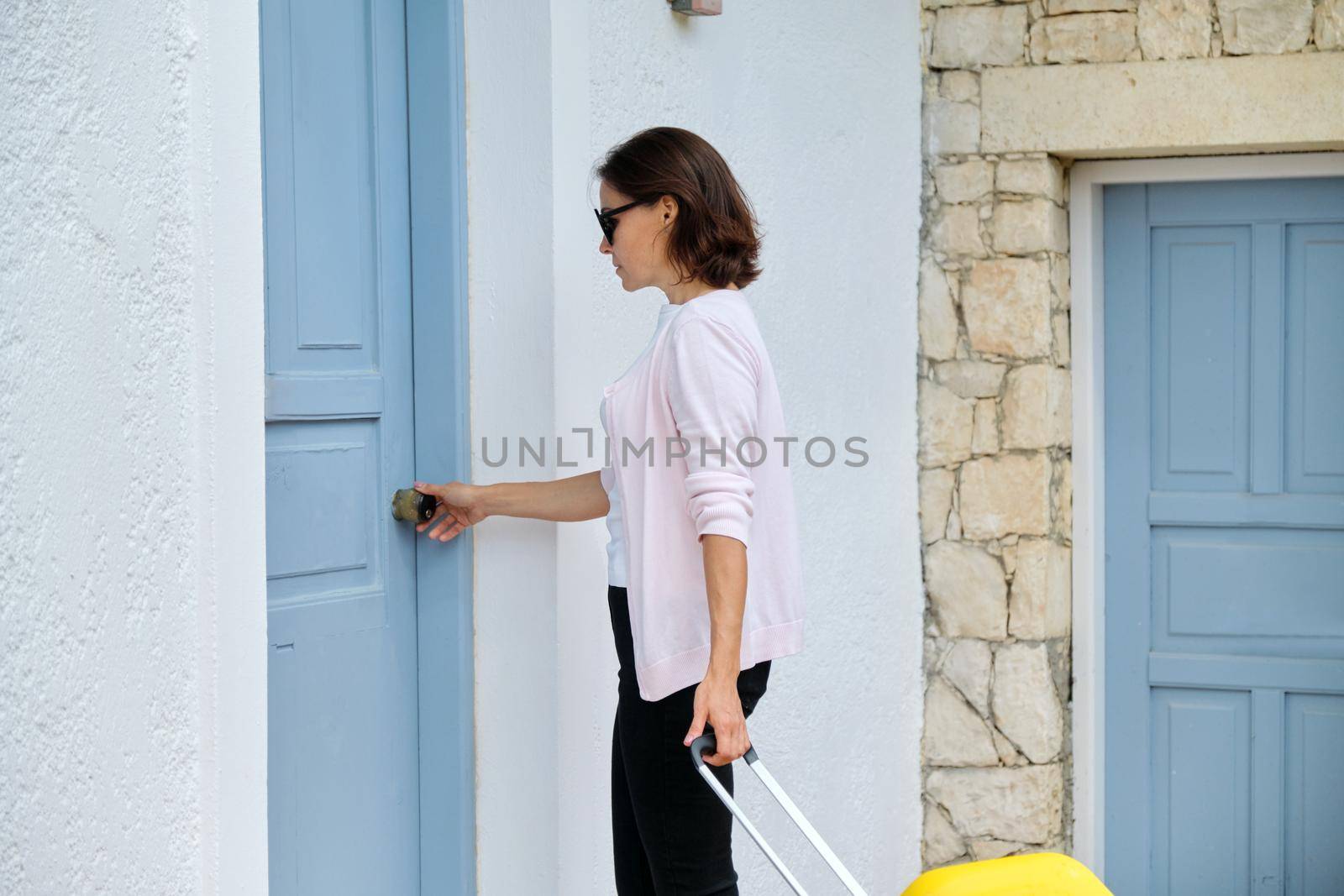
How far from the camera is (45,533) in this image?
229 cm

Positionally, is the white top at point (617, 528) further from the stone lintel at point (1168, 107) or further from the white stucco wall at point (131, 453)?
the stone lintel at point (1168, 107)

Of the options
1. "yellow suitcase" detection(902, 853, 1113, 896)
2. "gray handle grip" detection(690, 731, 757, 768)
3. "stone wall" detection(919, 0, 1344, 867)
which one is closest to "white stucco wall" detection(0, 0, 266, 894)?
"gray handle grip" detection(690, 731, 757, 768)

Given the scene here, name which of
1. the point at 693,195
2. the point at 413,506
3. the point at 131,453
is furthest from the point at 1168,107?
the point at 131,453

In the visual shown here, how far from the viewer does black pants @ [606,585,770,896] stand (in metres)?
2.36

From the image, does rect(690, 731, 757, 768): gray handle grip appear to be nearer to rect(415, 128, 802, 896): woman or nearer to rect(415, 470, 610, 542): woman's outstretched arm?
rect(415, 128, 802, 896): woman

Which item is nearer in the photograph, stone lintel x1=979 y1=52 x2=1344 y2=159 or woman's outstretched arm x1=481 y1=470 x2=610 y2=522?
woman's outstretched arm x1=481 y1=470 x2=610 y2=522

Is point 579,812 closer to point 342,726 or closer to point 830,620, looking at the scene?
point 342,726

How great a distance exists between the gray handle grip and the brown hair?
0.78 m

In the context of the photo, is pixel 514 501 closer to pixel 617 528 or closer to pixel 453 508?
pixel 453 508

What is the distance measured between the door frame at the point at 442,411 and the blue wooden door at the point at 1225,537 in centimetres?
260

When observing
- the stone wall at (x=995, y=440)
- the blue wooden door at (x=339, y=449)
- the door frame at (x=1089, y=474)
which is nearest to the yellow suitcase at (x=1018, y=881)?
the blue wooden door at (x=339, y=449)

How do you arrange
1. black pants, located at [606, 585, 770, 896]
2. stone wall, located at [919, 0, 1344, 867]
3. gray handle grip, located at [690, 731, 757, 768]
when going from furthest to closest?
stone wall, located at [919, 0, 1344, 867], black pants, located at [606, 585, 770, 896], gray handle grip, located at [690, 731, 757, 768]

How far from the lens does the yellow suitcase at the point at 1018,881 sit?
207 cm

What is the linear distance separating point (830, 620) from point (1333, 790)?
5.72ft
